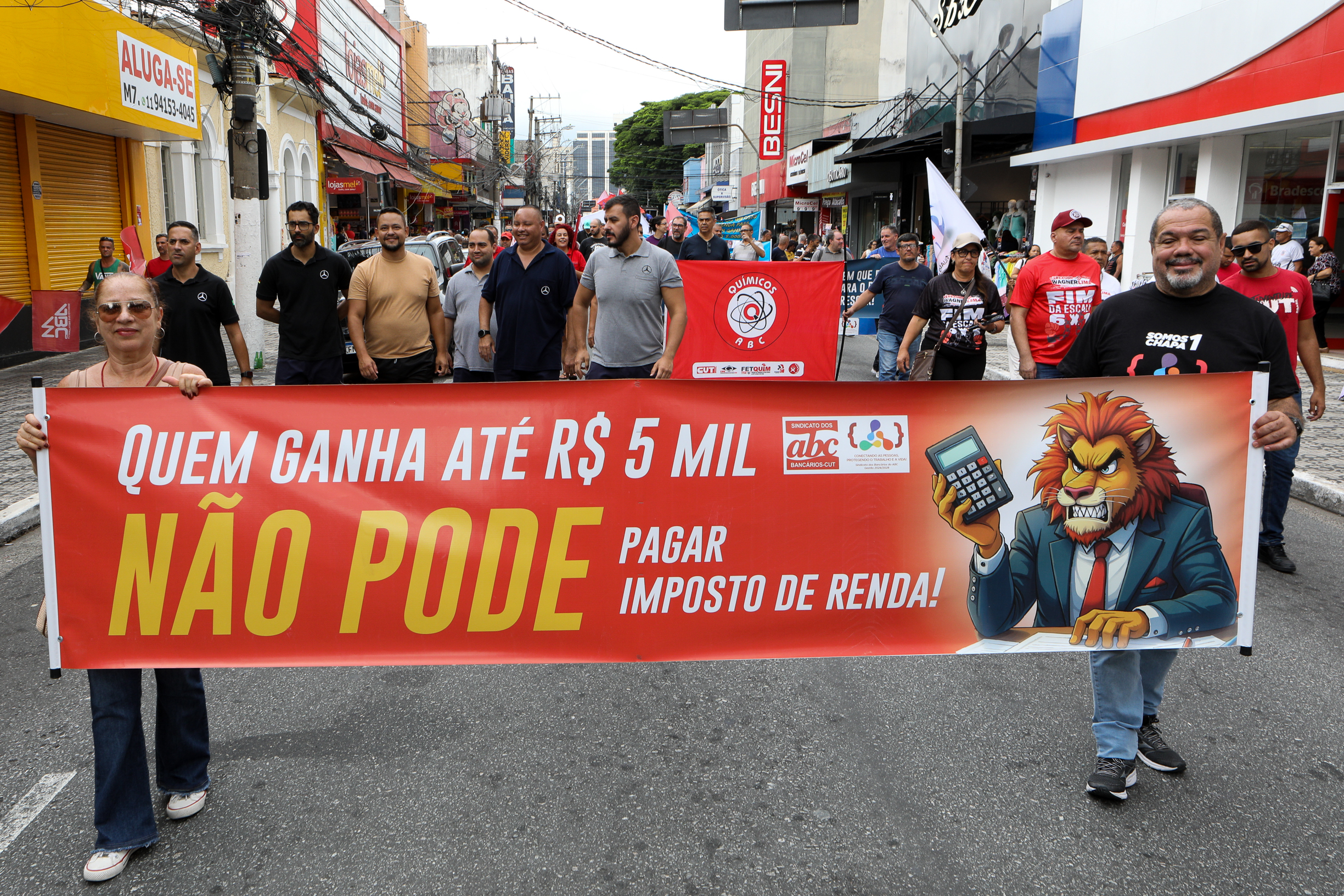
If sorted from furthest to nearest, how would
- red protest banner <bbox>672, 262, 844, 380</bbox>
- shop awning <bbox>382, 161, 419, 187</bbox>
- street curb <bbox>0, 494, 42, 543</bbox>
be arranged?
shop awning <bbox>382, 161, 419, 187</bbox>
red protest banner <bbox>672, 262, 844, 380</bbox>
street curb <bbox>0, 494, 42, 543</bbox>

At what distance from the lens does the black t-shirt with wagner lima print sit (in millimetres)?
3500

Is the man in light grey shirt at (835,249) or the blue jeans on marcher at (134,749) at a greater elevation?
the man in light grey shirt at (835,249)

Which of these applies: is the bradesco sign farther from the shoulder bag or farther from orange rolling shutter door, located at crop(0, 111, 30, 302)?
the shoulder bag

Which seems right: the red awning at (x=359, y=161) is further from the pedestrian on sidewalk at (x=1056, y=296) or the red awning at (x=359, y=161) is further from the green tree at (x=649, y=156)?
the green tree at (x=649, y=156)

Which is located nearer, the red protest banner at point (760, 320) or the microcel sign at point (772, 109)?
the red protest banner at point (760, 320)

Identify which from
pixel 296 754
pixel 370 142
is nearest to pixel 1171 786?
pixel 296 754

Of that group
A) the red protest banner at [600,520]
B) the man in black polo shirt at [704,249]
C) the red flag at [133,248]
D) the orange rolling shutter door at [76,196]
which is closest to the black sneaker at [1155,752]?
the red protest banner at [600,520]

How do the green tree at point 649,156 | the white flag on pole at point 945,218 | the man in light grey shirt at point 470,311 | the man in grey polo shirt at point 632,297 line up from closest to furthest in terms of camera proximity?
the man in grey polo shirt at point 632,297 < the white flag on pole at point 945,218 < the man in light grey shirt at point 470,311 < the green tree at point 649,156

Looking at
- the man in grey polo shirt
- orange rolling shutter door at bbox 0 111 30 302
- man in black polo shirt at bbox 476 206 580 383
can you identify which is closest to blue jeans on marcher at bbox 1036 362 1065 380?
the man in grey polo shirt

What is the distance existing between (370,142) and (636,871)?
110 ft

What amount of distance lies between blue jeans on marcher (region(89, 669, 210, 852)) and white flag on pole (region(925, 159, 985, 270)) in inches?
228

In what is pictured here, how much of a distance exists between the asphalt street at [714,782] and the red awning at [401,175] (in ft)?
93.1

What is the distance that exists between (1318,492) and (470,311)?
629 centimetres

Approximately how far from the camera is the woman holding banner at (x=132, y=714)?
119 inches
